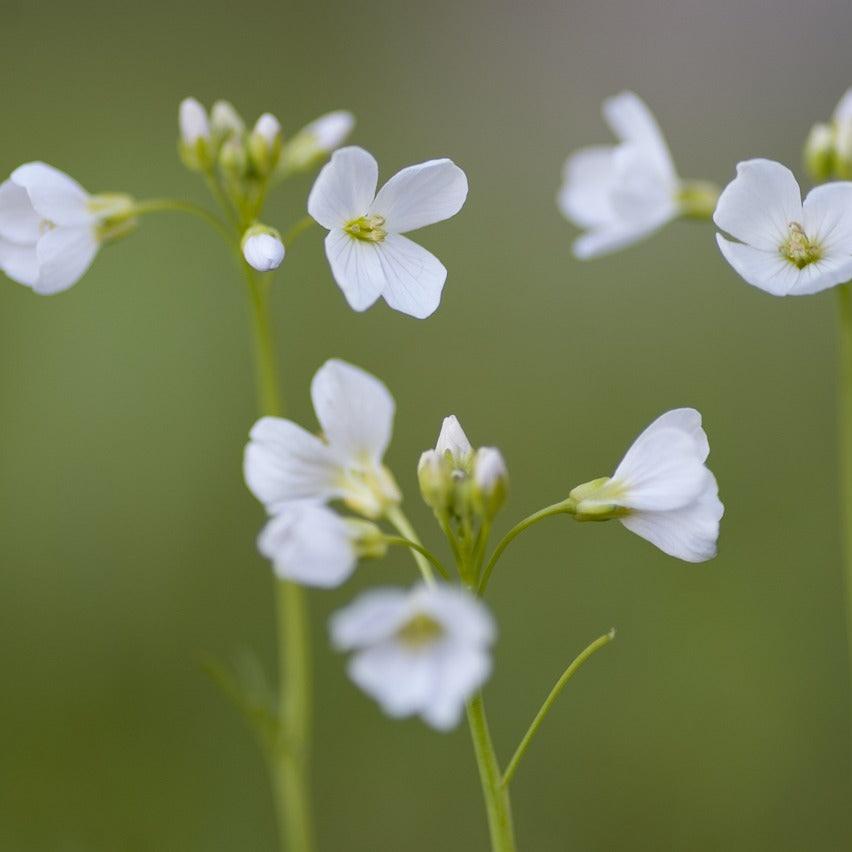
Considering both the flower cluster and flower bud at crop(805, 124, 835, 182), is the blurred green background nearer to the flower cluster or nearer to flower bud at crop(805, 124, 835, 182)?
flower bud at crop(805, 124, 835, 182)

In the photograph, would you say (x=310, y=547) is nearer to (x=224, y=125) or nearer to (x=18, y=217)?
(x=18, y=217)

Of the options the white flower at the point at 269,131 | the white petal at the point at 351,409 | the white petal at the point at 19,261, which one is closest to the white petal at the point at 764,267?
the white petal at the point at 351,409

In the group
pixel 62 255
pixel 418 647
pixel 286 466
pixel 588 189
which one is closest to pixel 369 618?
pixel 418 647

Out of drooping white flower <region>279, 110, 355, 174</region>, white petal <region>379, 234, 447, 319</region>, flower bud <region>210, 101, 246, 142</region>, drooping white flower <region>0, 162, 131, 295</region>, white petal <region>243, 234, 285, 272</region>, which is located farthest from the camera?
drooping white flower <region>279, 110, 355, 174</region>

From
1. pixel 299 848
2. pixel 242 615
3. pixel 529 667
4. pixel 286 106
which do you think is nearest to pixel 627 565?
pixel 529 667

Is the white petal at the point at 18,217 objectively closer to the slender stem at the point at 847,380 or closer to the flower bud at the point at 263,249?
the flower bud at the point at 263,249

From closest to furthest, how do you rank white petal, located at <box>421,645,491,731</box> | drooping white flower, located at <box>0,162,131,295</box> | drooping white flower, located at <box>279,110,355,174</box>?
white petal, located at <box>421,645,491,731</box> → drooping white flower, located at <box>0,162,131,295</box> → drooping white flower, located at <box>279,110,355,174</box>

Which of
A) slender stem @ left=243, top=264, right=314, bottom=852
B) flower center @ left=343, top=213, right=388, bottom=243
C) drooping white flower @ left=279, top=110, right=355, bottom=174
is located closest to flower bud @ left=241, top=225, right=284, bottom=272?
flower center @ left=343, top=213, right=388, bottom=243
